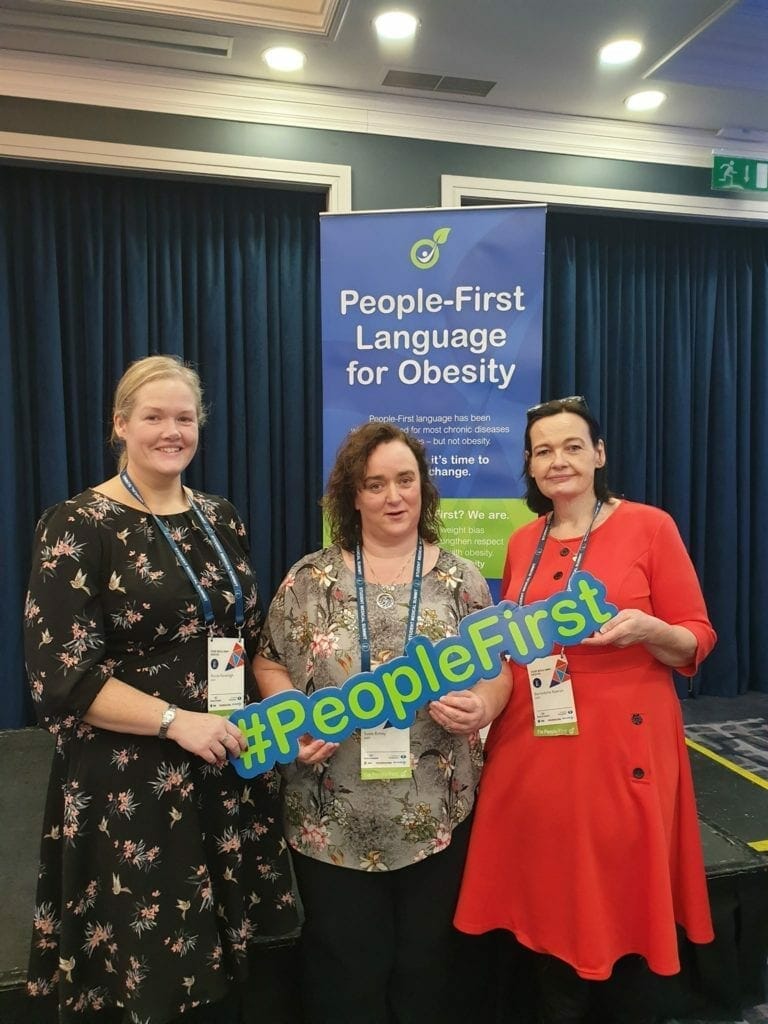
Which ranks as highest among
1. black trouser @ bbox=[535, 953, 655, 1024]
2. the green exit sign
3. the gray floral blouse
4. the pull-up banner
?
the green exit sign

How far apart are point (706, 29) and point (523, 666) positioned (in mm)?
2699

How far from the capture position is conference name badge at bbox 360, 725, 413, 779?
132 cm

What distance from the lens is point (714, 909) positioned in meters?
1.89

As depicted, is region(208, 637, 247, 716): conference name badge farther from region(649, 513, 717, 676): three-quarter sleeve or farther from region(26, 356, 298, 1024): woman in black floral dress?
region(649, 513, 717, 676): three-quarter sleeve

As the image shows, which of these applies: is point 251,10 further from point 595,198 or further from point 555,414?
point 555,414

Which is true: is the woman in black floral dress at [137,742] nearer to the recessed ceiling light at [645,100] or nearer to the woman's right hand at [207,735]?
the woman's right hand at [207,735]

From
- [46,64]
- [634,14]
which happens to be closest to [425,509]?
[634,14]

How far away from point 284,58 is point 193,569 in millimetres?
2543

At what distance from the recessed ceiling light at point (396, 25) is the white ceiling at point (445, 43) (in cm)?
3

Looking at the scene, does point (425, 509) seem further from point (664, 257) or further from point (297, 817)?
point (664, 257)

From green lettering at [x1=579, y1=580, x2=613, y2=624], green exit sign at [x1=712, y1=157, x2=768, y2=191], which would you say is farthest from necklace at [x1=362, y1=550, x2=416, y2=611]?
green exit sign at [x1=712, y1=157, x2=768, y2=191]

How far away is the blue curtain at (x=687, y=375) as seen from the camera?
409 centimetres

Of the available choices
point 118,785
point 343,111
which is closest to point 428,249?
point 343,111

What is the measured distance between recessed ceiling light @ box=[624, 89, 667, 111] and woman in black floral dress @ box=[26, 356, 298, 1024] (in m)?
3.03
